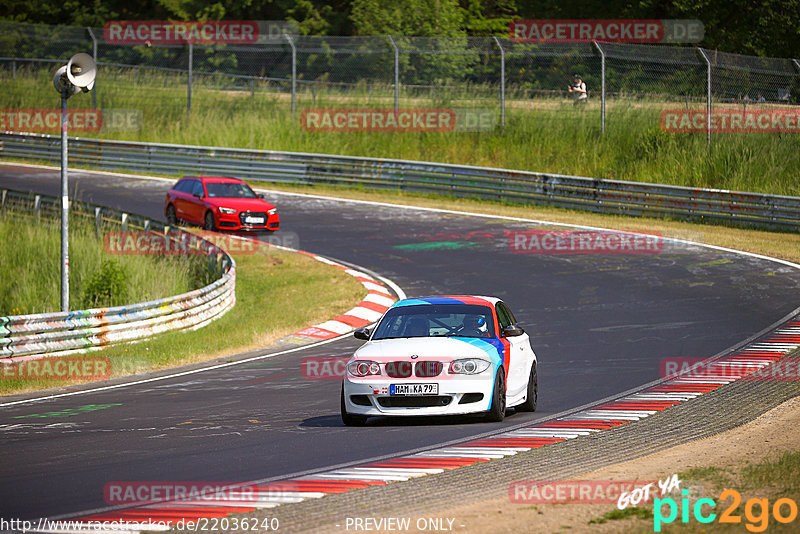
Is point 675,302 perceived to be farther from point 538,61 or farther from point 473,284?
point 538,61

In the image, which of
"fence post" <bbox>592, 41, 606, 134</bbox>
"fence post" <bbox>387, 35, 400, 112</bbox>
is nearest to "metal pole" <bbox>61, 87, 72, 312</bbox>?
"fence post" <bbox>387, 35, 400, 112</bbox>

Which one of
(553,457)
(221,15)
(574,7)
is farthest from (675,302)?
(221,15)

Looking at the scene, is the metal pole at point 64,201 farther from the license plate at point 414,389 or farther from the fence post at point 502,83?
the fence post at point 502,83

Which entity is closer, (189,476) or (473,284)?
(189,476)

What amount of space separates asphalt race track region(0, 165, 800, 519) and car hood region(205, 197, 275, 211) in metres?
1.15

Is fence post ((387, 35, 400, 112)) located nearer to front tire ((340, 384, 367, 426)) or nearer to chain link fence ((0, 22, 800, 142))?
chain link fence ((0, 22, 800, 142))

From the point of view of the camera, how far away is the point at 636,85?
33.2 m

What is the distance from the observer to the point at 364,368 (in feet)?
36.1

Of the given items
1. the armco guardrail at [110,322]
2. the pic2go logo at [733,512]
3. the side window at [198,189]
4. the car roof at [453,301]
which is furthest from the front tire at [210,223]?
the pic2go logo at [733,512]

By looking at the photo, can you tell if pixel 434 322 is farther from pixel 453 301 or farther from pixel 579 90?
pixel 579 90

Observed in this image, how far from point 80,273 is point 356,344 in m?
8.85

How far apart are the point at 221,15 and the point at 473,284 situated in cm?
4897

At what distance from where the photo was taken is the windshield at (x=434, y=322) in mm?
11742

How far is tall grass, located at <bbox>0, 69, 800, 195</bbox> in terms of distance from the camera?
31906mm
